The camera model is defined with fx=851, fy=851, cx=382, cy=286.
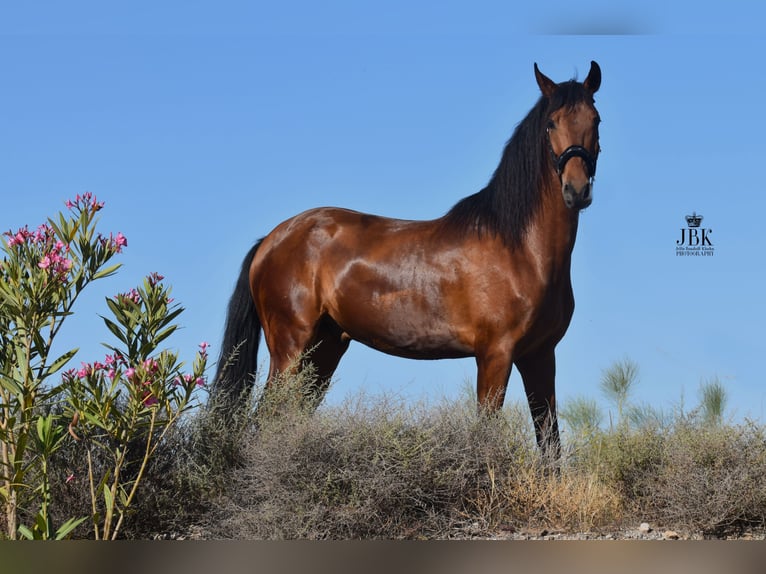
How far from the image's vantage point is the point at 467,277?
693 centimetres

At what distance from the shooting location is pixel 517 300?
22.0 feet

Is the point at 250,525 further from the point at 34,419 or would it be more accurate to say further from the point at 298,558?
the point at 298,558

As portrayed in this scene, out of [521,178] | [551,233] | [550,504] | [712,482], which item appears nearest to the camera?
[550,504]

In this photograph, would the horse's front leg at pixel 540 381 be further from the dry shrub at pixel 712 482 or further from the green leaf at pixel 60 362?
the green leaf at pixel 60 362

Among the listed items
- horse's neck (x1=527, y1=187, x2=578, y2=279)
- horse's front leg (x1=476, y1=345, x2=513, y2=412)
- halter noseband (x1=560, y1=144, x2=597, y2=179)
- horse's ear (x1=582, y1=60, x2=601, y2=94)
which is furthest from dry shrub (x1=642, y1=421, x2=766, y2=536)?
horse's ear (x1=582, y1=60, x2=601, y2=94)

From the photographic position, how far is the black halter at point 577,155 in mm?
6477

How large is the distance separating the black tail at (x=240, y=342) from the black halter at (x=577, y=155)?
3046 mm

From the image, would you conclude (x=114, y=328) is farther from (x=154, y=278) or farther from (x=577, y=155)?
(x=577, y=155)

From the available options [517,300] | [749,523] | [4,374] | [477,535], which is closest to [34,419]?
[4,374]

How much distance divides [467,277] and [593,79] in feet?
6.10

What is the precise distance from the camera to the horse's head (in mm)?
6473

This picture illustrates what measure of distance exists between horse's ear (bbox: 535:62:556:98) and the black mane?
2.4 inches

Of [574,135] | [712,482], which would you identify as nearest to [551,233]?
[574,135]

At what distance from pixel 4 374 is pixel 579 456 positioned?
4241 millimetres
